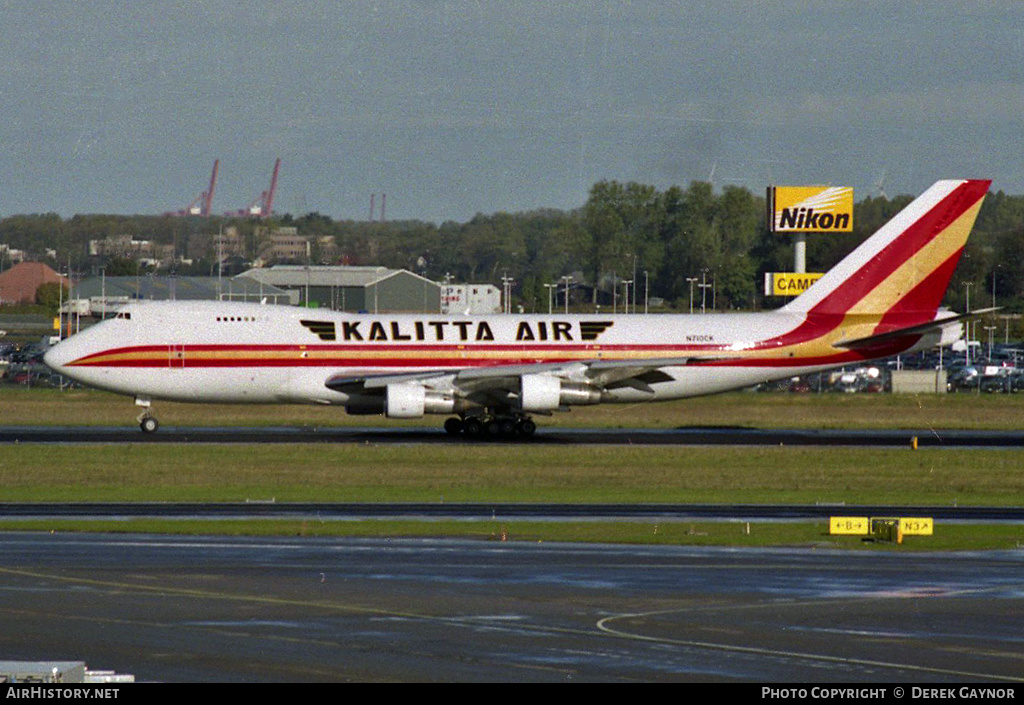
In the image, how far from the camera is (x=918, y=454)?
49.9m

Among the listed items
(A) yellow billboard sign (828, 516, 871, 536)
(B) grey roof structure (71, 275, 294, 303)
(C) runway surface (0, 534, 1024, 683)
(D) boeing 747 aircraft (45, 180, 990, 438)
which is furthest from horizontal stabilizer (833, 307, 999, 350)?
(B) grey roof structure (71, 275, 294, 303)

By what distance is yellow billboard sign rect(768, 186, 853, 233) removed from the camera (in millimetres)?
109312

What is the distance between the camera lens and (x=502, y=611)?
72.7 feet

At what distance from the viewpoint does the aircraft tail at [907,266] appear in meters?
60.0

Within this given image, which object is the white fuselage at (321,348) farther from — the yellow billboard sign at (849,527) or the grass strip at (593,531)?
the yellow billboard sign at (849,527)

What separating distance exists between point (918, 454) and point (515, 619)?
31631mm

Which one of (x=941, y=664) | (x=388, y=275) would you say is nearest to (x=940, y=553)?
(x=941, y=664)

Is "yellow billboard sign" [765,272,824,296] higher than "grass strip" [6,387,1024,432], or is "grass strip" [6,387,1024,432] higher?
"yellow billboard sign" [765,272,824,296]

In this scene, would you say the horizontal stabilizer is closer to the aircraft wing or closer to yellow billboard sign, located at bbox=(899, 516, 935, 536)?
the aircraft wing

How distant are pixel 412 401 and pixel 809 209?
62.9 m

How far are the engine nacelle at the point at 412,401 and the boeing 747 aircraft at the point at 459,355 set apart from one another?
0.05 m

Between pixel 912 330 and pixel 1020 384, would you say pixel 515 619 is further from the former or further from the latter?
pixel 1020 384

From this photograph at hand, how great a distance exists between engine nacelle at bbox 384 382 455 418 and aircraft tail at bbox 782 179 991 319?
15.9 meters

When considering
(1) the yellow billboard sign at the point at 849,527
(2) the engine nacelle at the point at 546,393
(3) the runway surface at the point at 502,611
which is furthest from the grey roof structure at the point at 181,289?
(3) the runway surface at the point at 502,611
